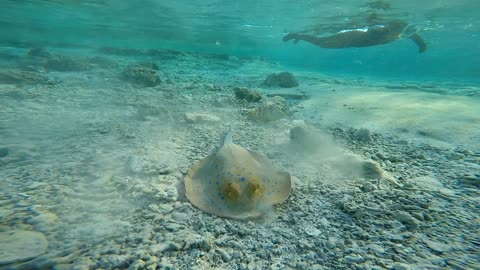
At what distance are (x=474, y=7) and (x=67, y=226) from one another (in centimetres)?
3077

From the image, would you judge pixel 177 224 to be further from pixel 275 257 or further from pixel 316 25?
pixel 316 25

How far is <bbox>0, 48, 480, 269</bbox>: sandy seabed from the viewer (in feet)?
7.91

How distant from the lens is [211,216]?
296 cm

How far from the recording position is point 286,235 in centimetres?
276

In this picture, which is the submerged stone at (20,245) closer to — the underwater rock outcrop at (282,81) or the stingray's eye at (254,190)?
the stingray's eye at (254,190)

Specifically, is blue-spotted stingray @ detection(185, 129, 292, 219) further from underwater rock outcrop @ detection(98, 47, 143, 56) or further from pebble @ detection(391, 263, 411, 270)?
underwater rock outcrop @ detection(98, 47, 143, 56)

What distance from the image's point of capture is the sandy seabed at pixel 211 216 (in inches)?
94.9

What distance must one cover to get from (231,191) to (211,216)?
55 cm

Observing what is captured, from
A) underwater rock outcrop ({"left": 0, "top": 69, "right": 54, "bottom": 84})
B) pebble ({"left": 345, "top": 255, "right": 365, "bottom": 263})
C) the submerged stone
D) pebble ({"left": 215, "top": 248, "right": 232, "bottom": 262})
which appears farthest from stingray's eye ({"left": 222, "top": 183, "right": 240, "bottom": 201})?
underwater rock outcrop ({"left": 0, "top": 69, "right": 54, "bottom": 84})

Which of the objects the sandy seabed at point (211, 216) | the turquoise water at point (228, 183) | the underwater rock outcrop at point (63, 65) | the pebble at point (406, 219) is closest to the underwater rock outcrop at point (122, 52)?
the underwater rock outcrop at point (63, 65)

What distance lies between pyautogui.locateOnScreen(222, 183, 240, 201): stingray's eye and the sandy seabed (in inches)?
15.7

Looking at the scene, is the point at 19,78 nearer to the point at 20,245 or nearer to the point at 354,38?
the point at 20,245

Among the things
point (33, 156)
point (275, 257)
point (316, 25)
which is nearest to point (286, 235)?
point (275, 257)

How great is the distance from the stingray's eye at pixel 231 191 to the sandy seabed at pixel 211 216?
1.31 ft
